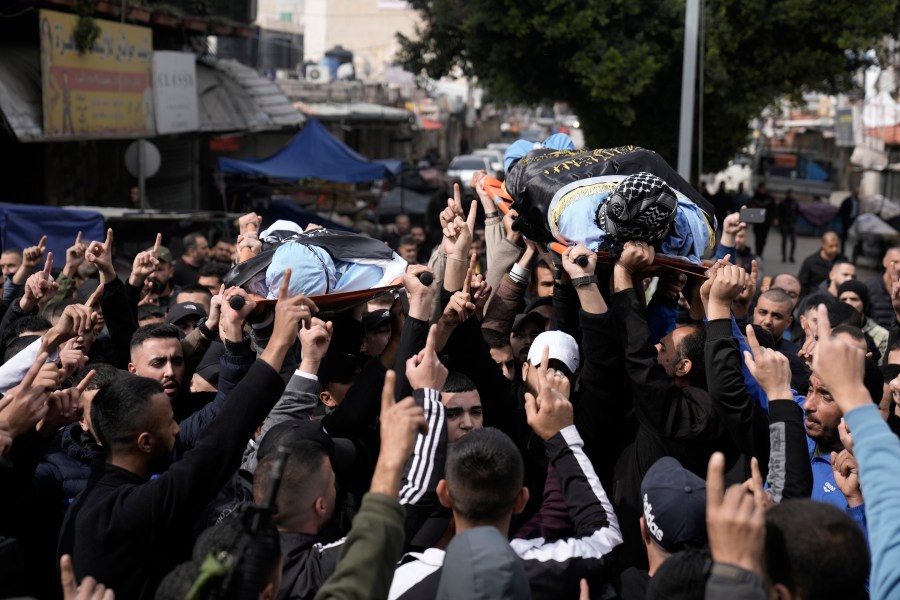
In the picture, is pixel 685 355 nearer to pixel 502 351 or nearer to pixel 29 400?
pixel 502 351

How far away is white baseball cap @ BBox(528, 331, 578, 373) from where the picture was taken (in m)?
4.87

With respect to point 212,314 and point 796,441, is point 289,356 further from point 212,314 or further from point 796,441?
point 796,441

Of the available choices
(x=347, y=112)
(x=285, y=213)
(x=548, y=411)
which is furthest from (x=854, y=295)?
(x=347, y=112)

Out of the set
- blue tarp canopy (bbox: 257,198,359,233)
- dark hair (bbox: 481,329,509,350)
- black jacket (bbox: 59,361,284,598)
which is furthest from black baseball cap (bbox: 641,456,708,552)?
blue tarp canopy (bbox: 257,198,359,233)

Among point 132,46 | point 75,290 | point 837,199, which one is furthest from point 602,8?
point 837,199

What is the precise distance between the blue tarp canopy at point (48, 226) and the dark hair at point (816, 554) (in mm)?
8766

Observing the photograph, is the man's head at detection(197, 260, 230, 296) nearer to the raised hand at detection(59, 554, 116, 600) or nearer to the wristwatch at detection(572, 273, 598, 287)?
the wristwatch at detection(572, 273, 598, 287)

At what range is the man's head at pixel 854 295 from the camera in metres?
8.80

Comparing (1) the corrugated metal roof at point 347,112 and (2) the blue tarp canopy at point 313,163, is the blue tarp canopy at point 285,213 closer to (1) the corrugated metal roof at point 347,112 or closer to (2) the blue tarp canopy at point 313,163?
(2) the blue tarp canopy at point 313,163

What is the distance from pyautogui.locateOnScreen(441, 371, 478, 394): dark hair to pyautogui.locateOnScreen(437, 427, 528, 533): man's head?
1.13 meters

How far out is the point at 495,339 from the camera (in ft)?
18.9

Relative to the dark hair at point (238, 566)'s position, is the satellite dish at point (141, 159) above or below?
above

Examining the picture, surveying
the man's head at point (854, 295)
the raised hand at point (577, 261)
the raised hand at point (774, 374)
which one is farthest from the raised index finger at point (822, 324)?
the man's head at point (854, 295)

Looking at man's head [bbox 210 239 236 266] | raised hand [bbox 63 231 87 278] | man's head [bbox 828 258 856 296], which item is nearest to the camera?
raised hand [bbox 63 231 87 278]
